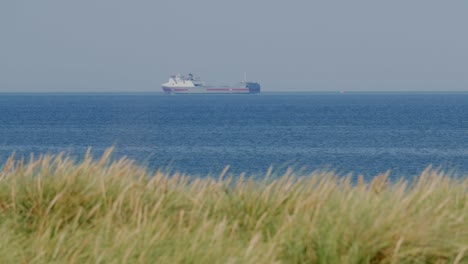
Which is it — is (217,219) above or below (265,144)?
above

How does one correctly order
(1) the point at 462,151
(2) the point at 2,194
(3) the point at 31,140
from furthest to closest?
1. (3) the point at 31,140
2. (1) the point at 462,151
3. (2) the point at 2,194

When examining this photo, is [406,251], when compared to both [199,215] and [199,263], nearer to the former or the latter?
[199,263]

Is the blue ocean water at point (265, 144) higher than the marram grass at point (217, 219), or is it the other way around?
the marram grass at point (217, 219)

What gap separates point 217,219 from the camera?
6.32 meters

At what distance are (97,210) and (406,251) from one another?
8.56ft

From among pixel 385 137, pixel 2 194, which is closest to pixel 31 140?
pixel 385 137

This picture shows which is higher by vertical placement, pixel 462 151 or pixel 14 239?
pixel 14 239

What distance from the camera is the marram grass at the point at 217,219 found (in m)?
5.48

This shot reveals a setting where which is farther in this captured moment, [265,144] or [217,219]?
[265,144]

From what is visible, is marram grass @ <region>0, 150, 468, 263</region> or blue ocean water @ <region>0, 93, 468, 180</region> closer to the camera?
marram grass @ <region>0, 150, 468, 263</region>

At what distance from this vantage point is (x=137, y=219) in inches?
250

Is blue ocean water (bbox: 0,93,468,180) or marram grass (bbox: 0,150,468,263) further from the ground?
marram grass (bbox: 0,150,468,263)

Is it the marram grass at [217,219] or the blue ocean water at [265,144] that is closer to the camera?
the marram grass at [217,219]

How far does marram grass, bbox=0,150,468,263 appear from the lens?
5.48m
